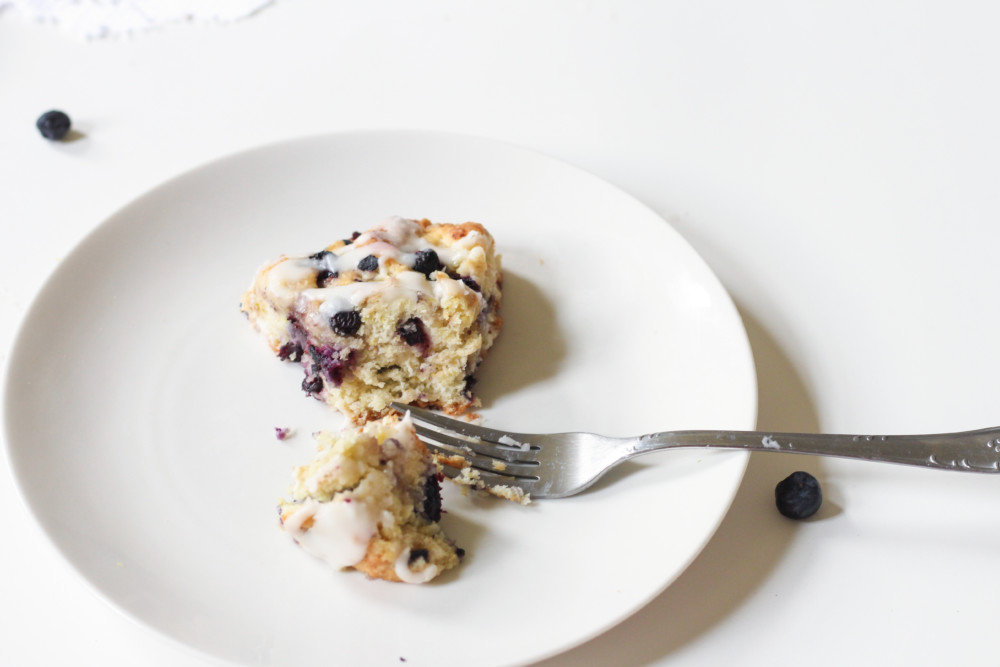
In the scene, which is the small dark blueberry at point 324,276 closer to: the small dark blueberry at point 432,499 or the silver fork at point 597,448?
the silver fork at point 597,448

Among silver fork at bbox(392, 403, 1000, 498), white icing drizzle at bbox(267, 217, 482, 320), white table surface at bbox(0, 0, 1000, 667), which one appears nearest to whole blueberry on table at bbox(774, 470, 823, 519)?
white table surface at bbox(0, 0, 1000, 667)

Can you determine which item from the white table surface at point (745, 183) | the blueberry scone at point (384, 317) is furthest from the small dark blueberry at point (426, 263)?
the white table surface at point (745, 183)

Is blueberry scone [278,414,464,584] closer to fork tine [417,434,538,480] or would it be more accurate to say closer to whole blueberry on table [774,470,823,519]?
fork tine [417,434,538,480]

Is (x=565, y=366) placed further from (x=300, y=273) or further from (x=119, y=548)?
(x=119, y=548)

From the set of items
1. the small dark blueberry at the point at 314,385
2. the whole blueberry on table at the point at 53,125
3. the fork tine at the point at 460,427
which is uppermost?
the whole blueberry on table at the point at 53,125

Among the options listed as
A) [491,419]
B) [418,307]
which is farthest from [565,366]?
[418,307]

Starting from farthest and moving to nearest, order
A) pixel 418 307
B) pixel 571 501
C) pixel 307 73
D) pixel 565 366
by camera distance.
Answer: pixel 307 73
pixel 565 366
pixel 418 307
pixel 571 501
